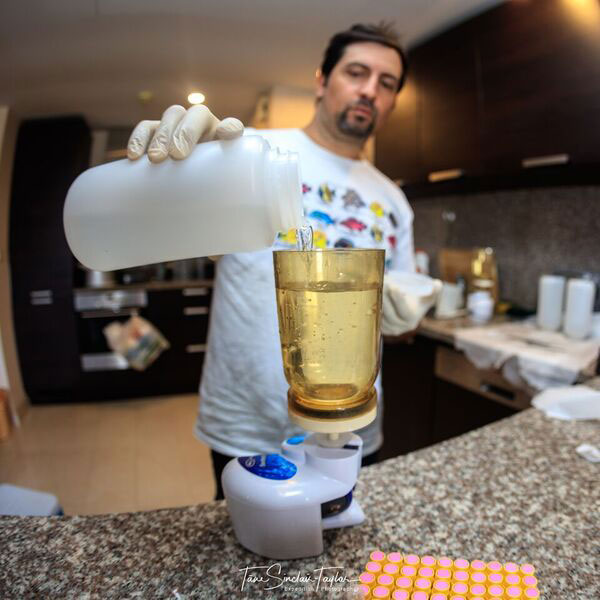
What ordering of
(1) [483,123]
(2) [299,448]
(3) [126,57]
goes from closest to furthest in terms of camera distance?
(2) [299,448] < (3) [126,57] < (1) [483,123]

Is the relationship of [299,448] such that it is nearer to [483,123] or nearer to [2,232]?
[2,232]

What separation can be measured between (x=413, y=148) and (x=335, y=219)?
1.09 metres

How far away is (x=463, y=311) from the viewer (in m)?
1.80

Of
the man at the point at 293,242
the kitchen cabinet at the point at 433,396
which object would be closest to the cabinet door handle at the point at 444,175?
the kitchen cabinet at the point at 433,396

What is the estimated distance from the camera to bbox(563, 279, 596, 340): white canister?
1.38 meters

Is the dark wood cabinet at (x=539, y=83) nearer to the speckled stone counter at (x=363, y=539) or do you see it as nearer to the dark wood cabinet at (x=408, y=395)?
the dark wood cabinet at (x=408, y=395)

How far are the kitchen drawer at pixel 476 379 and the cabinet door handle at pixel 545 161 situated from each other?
0.63 metres

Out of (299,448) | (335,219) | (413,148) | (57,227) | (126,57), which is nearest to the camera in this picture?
(299,448)

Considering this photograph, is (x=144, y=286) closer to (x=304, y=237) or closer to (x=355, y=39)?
(x=304, y=237)

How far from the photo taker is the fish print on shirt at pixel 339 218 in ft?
2.76

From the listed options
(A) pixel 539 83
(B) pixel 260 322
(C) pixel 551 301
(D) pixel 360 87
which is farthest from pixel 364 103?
(C) pixel 551 301

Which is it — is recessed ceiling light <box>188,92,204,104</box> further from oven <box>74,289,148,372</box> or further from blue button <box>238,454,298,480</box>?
blue button <box>238,454,298,480</box>

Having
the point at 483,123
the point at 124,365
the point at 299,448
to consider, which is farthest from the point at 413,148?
the point at 299,448

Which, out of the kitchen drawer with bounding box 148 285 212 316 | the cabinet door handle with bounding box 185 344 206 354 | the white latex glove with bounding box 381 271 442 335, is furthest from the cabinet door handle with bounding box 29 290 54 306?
the cabinet door handle with bounding box 185 344 206 354
